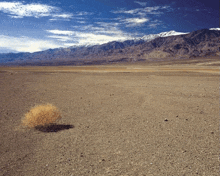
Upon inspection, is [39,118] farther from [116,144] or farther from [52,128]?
[116,144]

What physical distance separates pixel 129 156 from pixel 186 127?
3.40 m

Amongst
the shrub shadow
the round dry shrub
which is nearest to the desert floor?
the shrub shadow

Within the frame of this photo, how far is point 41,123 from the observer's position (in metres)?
7.41

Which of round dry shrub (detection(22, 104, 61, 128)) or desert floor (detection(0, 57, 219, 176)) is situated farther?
round dry shrub (detection(22, 104, 61, 128))

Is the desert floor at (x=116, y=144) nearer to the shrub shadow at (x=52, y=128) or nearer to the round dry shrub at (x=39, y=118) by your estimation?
the shrub shadow at (x=52, y=128)

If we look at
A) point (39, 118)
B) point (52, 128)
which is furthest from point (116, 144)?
point (39, 118)

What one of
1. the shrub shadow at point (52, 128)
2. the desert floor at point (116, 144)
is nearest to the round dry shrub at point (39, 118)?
the shrub shadow at point (52, 128)

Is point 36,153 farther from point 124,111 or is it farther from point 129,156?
point 124,111

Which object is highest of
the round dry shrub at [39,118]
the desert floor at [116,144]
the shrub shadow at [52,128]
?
the round dry shrub at [39,118]

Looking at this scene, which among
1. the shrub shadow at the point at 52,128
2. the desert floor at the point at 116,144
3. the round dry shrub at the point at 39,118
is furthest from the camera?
the round dry shrub at the point at 39,118

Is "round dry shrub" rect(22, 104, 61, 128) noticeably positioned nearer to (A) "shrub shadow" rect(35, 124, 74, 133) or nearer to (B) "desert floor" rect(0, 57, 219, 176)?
(A) "shrub shadow" rect(35, 124, 74, 133)

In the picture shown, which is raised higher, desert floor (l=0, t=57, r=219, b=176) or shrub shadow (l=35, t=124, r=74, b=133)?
shrub shadow (l=35, t=124, r=74, b=133)

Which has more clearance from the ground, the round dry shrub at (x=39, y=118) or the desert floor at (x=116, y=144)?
the round dry shrub at (x=39, y=118)

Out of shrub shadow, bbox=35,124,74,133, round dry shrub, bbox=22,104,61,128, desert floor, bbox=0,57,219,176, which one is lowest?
desert floor, bbox=0,57,219,176
